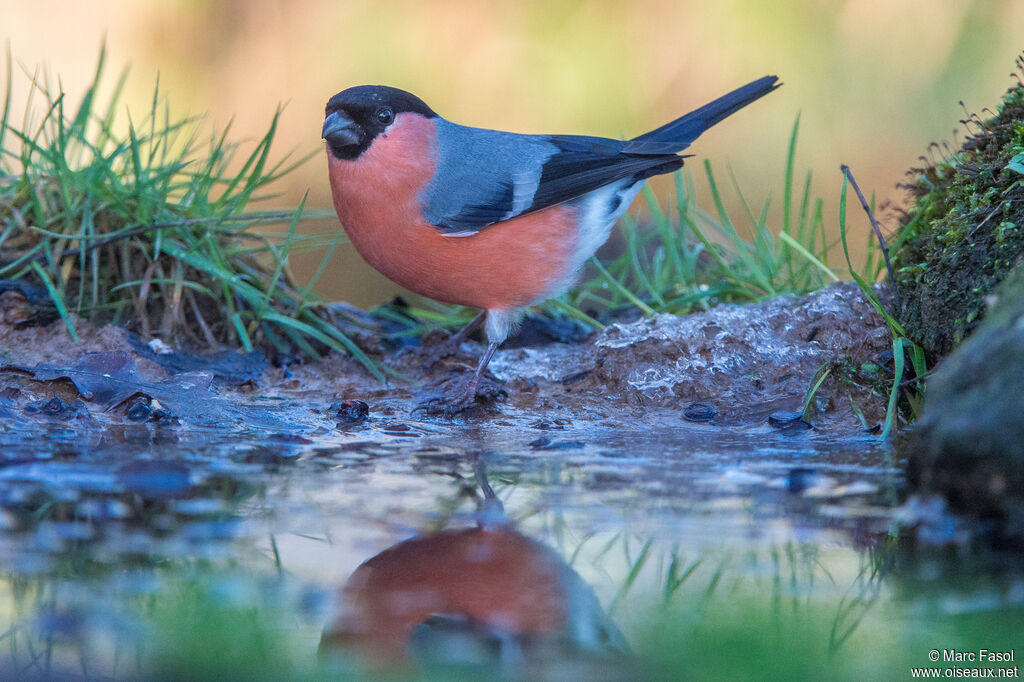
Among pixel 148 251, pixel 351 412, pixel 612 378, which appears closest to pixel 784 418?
pixel 612 378

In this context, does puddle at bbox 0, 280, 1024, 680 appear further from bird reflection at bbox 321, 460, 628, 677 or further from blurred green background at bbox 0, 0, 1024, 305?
blurred green background at bbox 0, 0, 1024, 305

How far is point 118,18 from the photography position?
873 centimetres

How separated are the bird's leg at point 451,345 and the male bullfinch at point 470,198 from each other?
0.86 feet

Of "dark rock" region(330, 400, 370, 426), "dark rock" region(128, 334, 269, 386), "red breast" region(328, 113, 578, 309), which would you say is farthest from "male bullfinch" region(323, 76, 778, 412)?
"dark rock" region(128, 334, 269, 386)

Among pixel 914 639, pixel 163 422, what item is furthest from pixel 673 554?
pixel 163 422

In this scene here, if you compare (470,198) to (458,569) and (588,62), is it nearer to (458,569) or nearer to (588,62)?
(458,569)

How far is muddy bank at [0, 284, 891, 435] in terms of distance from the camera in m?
3.49

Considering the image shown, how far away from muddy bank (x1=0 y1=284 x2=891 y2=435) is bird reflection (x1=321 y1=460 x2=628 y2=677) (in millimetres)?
1435

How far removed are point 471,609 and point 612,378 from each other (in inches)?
84.0

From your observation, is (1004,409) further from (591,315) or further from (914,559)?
(591,315)

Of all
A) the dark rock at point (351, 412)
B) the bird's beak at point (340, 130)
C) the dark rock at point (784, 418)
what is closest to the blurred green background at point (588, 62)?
the bird's beak at point (340, 130)

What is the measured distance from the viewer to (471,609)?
1.85 metres

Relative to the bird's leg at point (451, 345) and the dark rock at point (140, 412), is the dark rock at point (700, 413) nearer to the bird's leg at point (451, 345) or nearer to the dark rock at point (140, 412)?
the bird's leg at point (451, 345)

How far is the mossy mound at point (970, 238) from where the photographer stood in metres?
3.10
